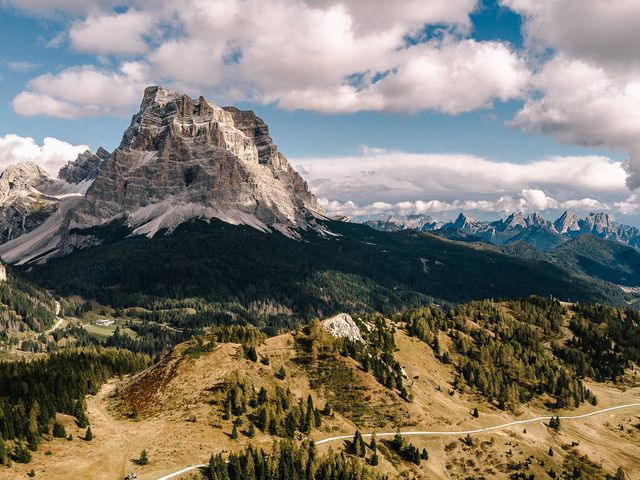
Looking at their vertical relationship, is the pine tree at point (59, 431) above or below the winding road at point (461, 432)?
above

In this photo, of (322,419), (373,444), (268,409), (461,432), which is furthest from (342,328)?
(373,444)

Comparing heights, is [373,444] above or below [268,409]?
below

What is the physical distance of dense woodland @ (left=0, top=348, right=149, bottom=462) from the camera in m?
107

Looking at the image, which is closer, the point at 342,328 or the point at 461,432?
the point at 461,432

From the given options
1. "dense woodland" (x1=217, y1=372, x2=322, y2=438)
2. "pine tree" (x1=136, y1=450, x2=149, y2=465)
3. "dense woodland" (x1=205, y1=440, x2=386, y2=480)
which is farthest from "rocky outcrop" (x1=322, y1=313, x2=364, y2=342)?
"pine tree" (x1=136, y1=450, x2=149, y2=465)

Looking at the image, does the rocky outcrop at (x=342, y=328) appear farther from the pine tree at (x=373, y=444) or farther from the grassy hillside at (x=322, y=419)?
the pine tree at (x=373, y=444)

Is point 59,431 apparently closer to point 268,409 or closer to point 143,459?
point 143,459

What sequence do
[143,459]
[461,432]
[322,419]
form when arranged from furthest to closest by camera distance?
[461,432] → [322,419] → [143,459]

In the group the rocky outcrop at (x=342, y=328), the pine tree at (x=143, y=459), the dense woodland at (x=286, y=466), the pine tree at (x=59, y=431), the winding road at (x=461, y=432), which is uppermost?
the rocky outcrop at (x=342, y=328)

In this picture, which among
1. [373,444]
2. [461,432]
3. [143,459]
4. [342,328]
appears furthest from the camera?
[342,328]

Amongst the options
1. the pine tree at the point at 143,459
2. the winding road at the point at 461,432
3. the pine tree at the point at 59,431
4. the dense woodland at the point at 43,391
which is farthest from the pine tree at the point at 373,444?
the pine tree at the point at 59,431

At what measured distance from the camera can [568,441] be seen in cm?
15188

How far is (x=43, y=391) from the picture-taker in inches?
5364

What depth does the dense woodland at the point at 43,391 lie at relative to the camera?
10669cm
